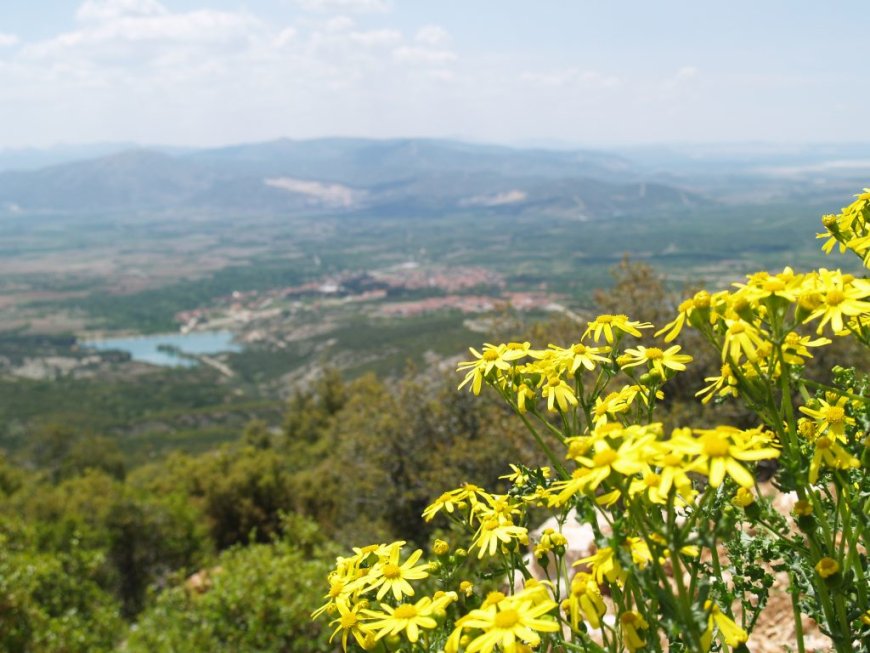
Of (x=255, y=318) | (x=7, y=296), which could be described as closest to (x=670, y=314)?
(x=255, y=318)

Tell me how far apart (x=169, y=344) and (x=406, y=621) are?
153379mm

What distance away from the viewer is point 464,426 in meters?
17.9

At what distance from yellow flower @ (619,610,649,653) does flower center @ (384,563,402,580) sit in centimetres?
86

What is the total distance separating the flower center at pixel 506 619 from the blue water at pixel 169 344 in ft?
435

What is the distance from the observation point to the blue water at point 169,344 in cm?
13275

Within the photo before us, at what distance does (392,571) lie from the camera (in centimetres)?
246

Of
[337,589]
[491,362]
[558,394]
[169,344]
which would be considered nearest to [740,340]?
[558,394]

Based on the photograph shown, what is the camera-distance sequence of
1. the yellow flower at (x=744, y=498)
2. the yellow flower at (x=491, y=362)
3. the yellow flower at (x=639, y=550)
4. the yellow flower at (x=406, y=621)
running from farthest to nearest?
the yellow flower at (x=491, y=362) < the yellow flower at (x=744, y=498) < the yellow flower at (x=406, y=621) < the yellow flower at (x=639, y=550)

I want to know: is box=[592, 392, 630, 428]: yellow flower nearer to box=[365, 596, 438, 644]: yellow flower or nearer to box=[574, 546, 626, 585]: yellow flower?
box=[574, 546, 626, 585]: yellow flower

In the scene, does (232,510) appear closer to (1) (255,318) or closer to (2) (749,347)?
(2) (749,347)

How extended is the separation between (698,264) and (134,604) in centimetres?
16674

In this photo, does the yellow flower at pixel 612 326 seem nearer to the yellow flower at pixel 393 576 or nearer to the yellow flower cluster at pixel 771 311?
the yellow flower cluster at pixel 771 311

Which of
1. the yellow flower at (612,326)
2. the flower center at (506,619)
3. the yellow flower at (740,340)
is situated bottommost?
the flower center at (506,619)

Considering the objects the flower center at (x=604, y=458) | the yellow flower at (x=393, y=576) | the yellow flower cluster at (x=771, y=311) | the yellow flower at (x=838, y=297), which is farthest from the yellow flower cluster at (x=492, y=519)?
the yellow flower at (x=838, y=297)
